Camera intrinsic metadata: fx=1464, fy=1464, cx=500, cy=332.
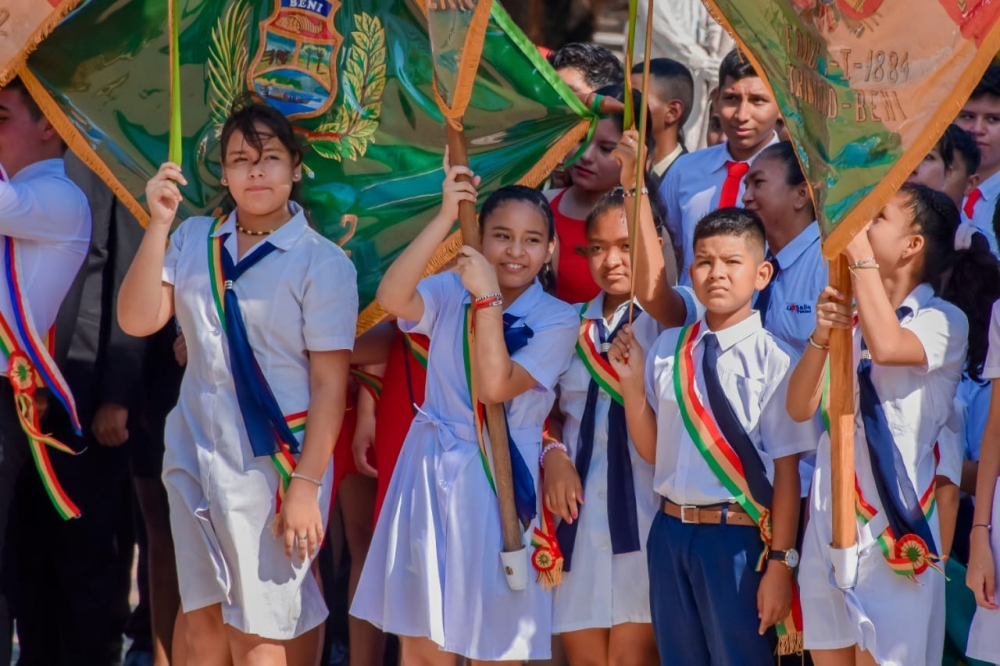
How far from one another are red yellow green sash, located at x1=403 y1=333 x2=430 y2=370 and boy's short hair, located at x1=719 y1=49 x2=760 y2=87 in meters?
1.57

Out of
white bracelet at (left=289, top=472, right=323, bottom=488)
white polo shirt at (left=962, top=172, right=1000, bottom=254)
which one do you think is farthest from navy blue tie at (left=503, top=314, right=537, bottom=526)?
white polo shirt at (left=962, top=172, right=1000, bottom=254)

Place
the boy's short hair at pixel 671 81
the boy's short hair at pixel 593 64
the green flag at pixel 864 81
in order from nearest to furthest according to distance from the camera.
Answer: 1. the green flag at pixel 864 81
2. the boy's short hair at pixel 593 64
3. the boy's short hair at pixel 671 81

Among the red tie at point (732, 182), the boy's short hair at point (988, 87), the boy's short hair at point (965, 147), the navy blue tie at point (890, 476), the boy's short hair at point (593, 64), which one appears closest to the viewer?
the navy blue tie at point (890, 476)

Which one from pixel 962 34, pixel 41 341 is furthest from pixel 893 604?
pixel 41 341

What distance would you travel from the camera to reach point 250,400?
4.21 metres

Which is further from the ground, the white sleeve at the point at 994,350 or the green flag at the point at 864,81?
the green flag at the point at 864,81

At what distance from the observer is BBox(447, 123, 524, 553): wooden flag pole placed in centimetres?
420

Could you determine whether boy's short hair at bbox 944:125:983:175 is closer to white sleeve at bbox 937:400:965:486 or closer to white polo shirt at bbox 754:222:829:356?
white polo shirt at bbox 754:222:829:356

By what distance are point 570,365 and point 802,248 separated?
816 millimetres

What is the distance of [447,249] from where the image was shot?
4.76 m

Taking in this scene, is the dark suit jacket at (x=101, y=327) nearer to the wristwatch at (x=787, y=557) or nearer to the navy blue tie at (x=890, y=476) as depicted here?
the wristwatch at (x=787, y=557)

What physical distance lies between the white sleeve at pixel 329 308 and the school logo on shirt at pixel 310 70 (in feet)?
2.44

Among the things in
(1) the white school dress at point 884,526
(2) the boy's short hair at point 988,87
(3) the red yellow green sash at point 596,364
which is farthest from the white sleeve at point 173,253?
(2) the boy's short hair at point 988,87

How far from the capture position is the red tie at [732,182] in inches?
200
